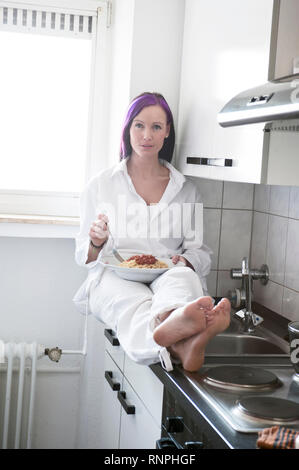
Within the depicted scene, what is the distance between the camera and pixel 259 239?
2414mm

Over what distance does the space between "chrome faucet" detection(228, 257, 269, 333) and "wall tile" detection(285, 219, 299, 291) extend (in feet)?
0.43

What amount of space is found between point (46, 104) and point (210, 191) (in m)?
0.78

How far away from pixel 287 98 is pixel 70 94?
5.30 feet

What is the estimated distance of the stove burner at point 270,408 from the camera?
1263mm

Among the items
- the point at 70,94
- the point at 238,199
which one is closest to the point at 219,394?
the point at 238,199

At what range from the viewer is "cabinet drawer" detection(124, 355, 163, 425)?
1636 mm

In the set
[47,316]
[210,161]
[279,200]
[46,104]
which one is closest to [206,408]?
[210,161]

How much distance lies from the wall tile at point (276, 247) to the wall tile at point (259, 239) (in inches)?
1.5

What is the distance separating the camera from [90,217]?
231 cm

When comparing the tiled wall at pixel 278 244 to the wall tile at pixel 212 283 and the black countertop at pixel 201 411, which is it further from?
the black countertop at pixel 201 411

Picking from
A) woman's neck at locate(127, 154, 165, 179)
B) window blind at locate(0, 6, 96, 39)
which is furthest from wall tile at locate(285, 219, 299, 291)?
window blind at locate(0, 6, 96, 39)

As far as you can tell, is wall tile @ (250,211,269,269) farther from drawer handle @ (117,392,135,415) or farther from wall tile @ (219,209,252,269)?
drawer handle @ (117,392,135,415)

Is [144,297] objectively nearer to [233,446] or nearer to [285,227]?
[285,227]

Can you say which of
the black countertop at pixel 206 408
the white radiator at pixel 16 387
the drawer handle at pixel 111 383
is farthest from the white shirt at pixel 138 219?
the black countertop at pixel 206 408
